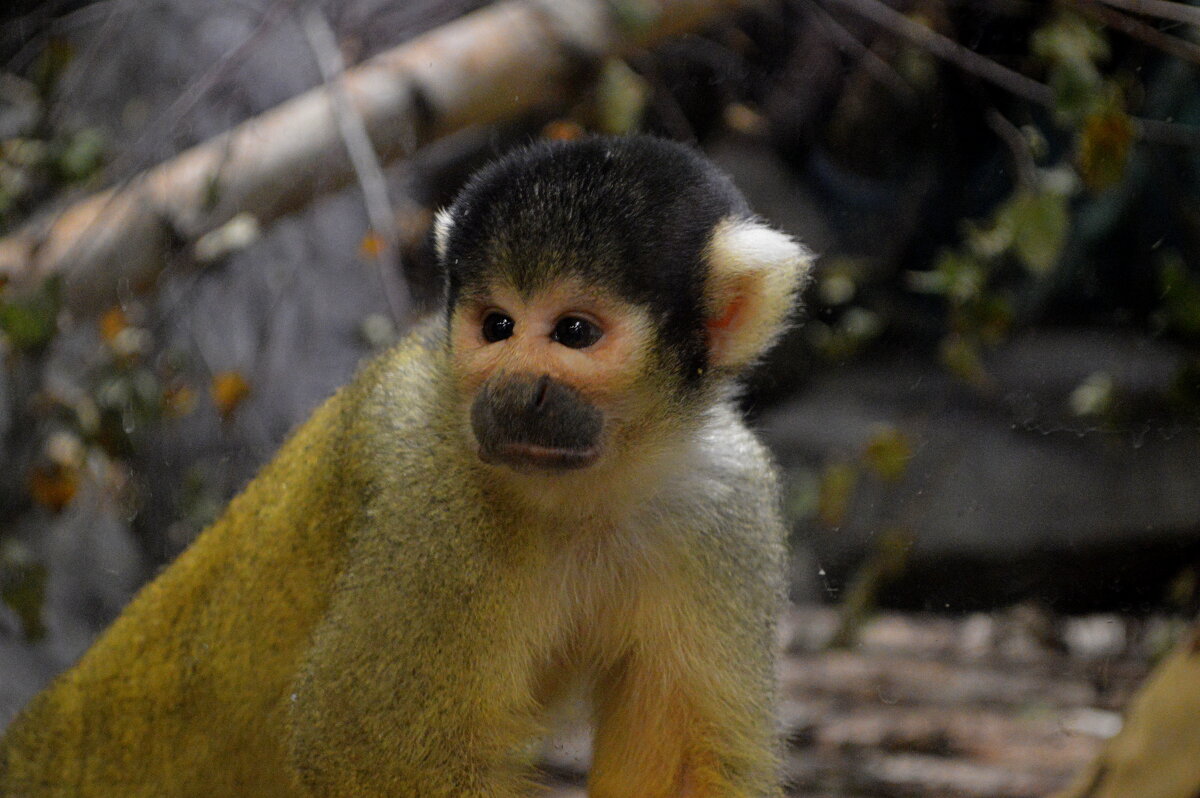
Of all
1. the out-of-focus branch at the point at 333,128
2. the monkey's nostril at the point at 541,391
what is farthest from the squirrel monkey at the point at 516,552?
the out-of-focus branch at the point at 333,128

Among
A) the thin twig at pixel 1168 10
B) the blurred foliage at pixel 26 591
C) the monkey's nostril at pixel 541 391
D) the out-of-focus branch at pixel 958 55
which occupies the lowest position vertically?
the monkey's nostril at pixel 541 391

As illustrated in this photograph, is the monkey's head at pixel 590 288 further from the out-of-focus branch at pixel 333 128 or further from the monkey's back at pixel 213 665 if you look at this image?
the out-of-focus branch at pixel 333 128

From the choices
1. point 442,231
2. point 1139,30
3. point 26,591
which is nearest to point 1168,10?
point 1139,30

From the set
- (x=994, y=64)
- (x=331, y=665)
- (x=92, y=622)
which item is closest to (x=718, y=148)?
(x=994, y=64)

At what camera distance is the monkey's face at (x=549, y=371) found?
4.59 feet

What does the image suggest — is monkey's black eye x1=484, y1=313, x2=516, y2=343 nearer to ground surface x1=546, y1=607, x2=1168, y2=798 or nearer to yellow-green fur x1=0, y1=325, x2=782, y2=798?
yellow-green fur x1=0, y1=325, x2=782, y2=798

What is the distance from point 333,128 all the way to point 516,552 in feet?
4.16

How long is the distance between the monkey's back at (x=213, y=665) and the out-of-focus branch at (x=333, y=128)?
73 centimetres

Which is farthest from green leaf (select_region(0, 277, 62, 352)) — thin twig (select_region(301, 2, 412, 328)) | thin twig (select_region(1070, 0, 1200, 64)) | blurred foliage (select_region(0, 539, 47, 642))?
thin twig (select_region(1070, 0, 1200, 64))

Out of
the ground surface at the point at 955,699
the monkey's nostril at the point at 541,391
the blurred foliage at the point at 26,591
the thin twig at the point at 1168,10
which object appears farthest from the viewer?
the blurred foliage at the point at 26,591

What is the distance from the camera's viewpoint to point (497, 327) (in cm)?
150

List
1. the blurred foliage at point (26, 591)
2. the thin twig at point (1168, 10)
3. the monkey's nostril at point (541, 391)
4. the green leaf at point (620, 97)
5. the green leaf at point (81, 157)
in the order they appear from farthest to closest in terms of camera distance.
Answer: the green leaf at point (81, 157) → the blurred foliage at point (26, 591) → the green leaf at point (620, 97) → the thin twig at point (1168, 10) → the monkey's nostril at point (541, 391)

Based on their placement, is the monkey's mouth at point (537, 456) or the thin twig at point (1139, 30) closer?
the monkey's mouth at point (537, 456)

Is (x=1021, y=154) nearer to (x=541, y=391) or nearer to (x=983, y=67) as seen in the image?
(x=983, y=67)
